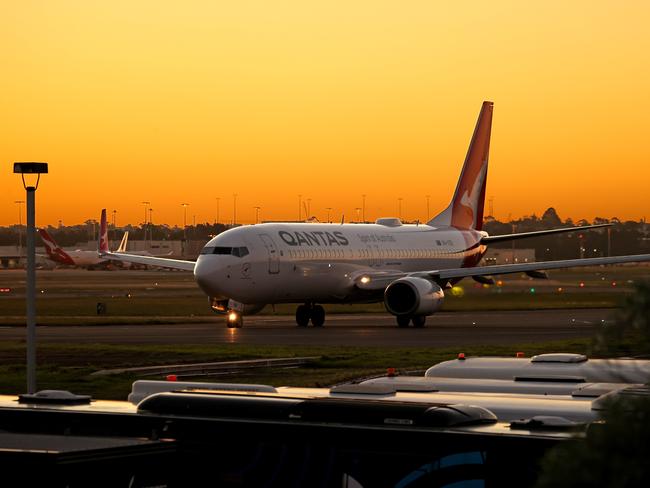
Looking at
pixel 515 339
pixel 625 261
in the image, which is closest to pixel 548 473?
pixel 515 339

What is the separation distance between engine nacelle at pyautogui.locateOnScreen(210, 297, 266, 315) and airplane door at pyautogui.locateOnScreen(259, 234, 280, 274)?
1649mm

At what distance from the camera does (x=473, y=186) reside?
65.0 m

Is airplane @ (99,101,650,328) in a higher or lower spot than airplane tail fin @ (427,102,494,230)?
lower

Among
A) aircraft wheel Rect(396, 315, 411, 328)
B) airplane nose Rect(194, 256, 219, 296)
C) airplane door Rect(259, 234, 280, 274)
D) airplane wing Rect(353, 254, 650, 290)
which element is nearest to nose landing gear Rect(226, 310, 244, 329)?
airplane nose Rect(194, 256, 219, 296)

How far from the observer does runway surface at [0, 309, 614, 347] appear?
133ft

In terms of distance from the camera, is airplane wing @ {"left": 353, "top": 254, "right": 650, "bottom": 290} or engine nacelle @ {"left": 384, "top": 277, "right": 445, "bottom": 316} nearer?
engine nacelle @ {"left": 384, "top": 277, "right": 445, "bottom": 316}

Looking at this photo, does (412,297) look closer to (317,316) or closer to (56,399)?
(317,316)

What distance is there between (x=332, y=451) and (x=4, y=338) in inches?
1336

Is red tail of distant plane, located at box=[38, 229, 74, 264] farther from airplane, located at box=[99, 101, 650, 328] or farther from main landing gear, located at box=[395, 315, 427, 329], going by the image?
main landing gear, located at box=[395, 315, 427, 329]

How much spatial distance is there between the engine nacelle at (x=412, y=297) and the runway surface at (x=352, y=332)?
0.77 m

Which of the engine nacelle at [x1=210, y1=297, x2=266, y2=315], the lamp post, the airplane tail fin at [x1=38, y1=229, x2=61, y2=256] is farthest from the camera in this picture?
the airplane tail fin at [x1=38, y1=229, x2=61, y2=256]

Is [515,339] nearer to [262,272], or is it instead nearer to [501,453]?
[262,272]

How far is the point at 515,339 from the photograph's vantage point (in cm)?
4109

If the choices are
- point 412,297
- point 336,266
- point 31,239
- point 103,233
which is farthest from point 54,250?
point 31,239
